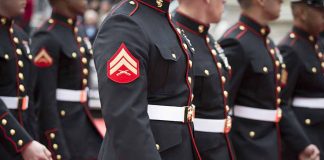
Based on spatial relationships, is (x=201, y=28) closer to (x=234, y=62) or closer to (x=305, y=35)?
(x=234, y=62)

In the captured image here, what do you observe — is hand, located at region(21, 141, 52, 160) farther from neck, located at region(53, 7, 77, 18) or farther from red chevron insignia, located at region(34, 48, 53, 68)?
neck, located at region(53, 7, 77, 18)

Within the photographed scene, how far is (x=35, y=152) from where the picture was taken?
444 cm

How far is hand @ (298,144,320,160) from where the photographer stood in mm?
5609

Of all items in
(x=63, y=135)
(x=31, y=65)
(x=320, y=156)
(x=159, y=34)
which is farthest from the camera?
(x=320, y=156)

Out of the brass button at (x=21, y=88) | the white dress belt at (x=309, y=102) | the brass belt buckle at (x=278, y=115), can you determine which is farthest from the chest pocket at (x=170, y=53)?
the white dress belt at (x=309, y=102)

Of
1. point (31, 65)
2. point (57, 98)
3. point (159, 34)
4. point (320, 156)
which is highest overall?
point (159, 34)

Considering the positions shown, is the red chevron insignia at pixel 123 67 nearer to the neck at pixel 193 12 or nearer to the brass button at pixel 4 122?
the neck at pixel 193 12

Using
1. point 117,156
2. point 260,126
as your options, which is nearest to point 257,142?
point 260,126

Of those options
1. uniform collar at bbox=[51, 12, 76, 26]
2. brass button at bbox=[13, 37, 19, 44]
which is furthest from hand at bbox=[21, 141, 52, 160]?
uniform collar at bbox=[51, 12, 76, 26]

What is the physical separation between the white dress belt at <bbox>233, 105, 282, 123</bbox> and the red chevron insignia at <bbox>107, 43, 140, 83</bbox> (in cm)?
219

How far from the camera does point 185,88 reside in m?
3.44

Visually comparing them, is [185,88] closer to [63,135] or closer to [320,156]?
[63,135]

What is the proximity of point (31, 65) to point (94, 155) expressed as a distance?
3.03 ft

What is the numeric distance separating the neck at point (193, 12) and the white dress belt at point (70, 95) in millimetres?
1459
